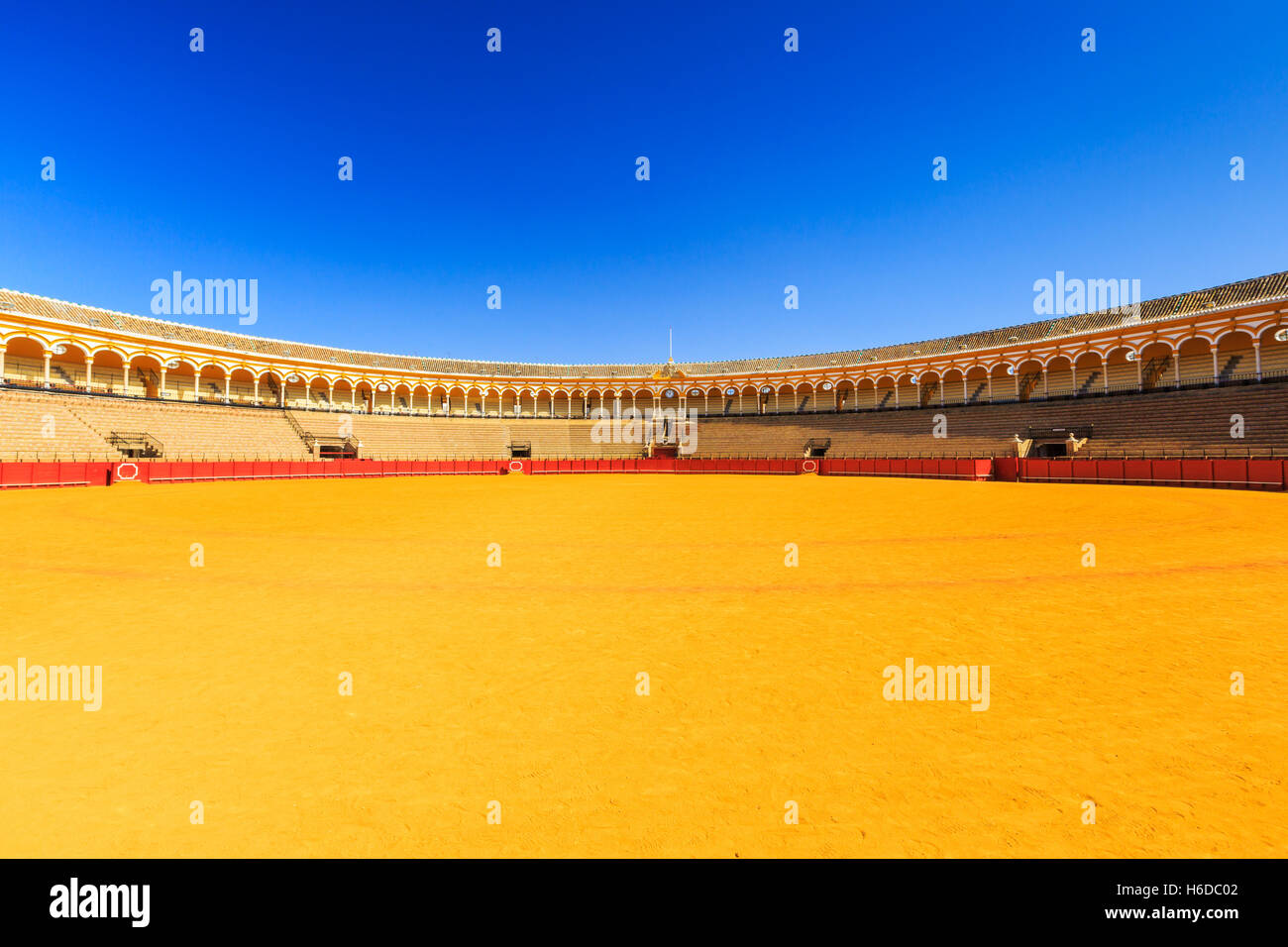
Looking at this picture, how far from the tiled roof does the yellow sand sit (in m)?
33.1

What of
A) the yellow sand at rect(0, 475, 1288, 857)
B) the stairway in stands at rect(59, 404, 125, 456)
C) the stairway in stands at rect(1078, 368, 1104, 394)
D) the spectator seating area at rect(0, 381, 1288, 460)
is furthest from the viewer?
the stairway in stands at rect(1078, 368, 1104, 394)

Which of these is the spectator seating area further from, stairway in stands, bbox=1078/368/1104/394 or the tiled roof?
the tiled roof

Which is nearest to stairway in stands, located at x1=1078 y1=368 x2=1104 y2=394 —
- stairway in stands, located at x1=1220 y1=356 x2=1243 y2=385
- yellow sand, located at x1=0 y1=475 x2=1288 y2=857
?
stairway in stands, located at x1=1220 y1=356 x2=1243 y2=385

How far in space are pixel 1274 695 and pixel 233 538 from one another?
1283cm

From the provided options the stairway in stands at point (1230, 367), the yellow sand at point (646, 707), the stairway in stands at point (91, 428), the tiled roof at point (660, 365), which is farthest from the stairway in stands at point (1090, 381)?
the stairway in stands at point (91, 428)

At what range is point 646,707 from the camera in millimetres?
3387

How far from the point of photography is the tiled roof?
29.6 m

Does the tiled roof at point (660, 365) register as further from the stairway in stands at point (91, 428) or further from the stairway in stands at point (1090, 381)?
the stairway in stands at point (91, 428)

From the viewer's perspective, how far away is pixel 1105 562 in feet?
24.1

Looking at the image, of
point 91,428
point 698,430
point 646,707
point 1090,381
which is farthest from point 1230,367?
→ point 91,428

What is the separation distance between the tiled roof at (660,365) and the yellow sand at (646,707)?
33.1 meters

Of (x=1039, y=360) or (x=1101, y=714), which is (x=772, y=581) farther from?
(x=1039, y=360)

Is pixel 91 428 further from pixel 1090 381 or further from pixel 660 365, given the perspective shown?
pixel 1090 381
